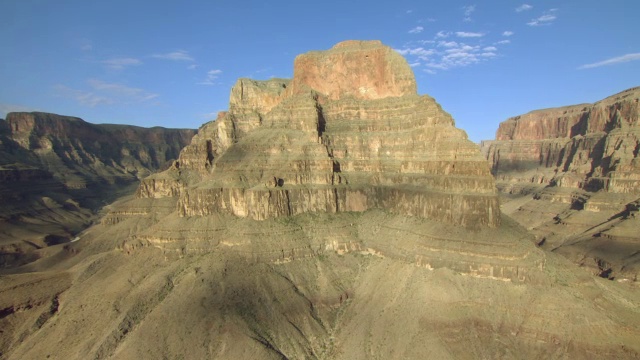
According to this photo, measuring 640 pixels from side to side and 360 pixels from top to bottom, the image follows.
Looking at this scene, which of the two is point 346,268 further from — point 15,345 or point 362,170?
point 15,345

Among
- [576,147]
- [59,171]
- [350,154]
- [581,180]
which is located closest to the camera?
[350,154]

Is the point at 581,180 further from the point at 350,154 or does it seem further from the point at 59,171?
the point at 59,171

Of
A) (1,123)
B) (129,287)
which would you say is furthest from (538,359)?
(1,123)

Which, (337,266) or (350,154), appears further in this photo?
(350,154)

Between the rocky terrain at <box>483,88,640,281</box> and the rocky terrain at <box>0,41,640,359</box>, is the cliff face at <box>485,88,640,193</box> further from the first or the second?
the rocky terrain at <box>0,41,640,359</box>

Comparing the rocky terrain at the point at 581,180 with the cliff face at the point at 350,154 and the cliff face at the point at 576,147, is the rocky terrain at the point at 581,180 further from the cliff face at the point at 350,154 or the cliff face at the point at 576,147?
the cliff face at the point at 350,154

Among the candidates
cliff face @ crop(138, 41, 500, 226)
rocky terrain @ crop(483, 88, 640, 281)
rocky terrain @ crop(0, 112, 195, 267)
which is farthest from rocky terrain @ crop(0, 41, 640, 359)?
rocky terrain @ crop(0, 112, 195, 267)

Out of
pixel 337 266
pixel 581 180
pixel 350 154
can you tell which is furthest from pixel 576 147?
pixel 337 266
